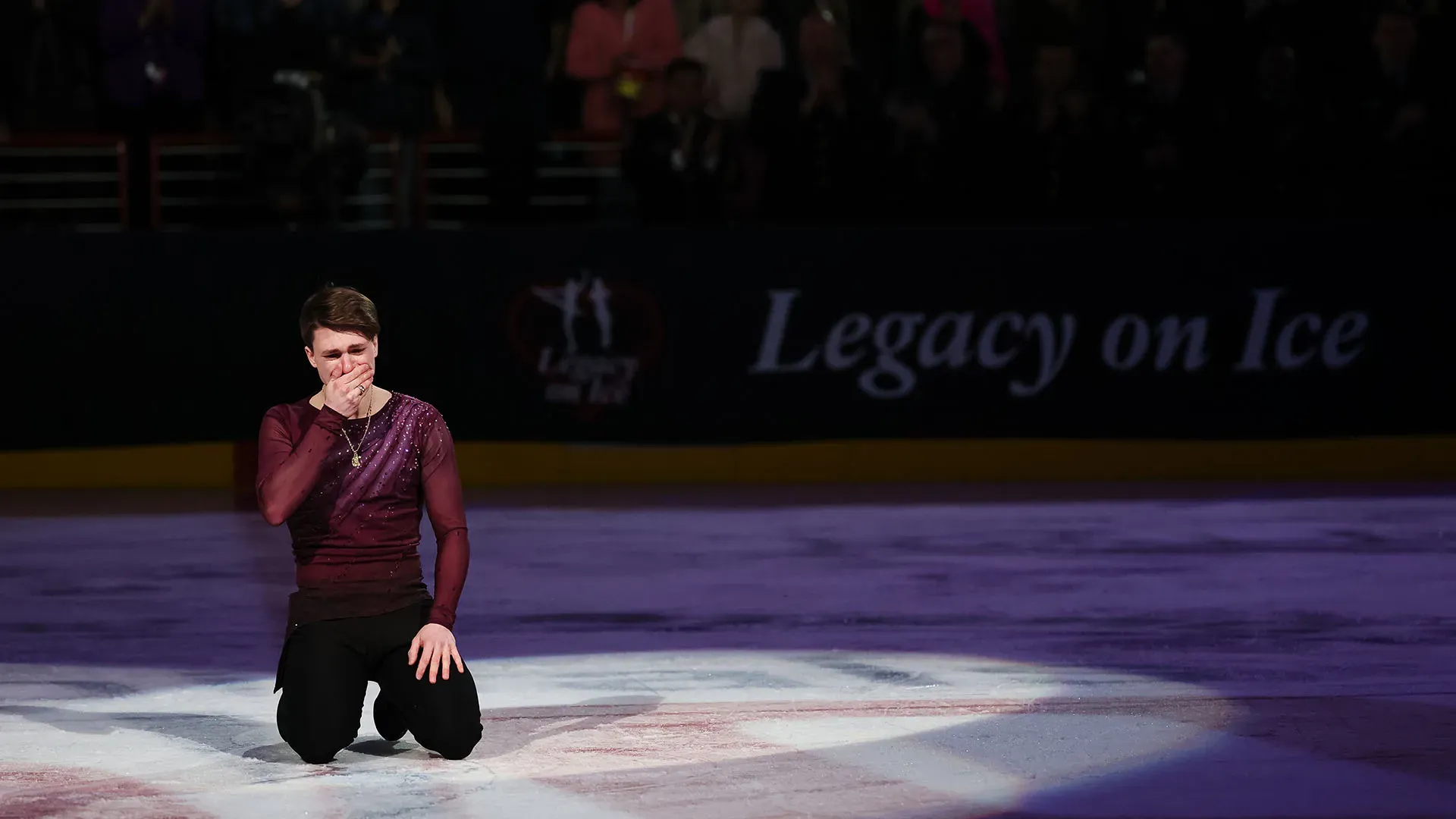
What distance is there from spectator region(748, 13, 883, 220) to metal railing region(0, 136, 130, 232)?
12.8 feet

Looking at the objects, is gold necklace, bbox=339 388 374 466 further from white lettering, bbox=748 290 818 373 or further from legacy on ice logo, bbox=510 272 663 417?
white lettering, bbox=748 290 818 373

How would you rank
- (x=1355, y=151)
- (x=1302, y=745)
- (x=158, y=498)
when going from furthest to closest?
(x=1355, y=151), (x=158, y=498), (x=1302, y=745)

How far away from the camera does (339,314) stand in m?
5.87

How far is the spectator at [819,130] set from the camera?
13.6 metres

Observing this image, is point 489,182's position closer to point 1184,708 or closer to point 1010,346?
point 1010,346

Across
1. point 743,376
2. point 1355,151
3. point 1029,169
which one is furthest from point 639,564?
point 1355,151

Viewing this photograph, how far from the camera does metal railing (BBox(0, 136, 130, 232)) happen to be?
1374cm

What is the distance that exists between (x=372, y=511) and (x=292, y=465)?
0.98 ft

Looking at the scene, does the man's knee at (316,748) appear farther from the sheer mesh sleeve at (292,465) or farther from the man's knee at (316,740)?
the sheer mesh sleeve at (292,465)

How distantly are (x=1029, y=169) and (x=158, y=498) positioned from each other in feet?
18.1

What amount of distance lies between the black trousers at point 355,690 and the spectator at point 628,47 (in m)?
7.87

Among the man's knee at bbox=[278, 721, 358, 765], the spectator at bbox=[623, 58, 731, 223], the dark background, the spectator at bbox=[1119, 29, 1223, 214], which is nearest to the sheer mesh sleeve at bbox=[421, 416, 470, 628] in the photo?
the man's knee at bbox=[278, 721, 358, 765]

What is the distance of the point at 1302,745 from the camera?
20.8ft

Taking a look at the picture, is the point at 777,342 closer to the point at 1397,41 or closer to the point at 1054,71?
the point at 1054,71
